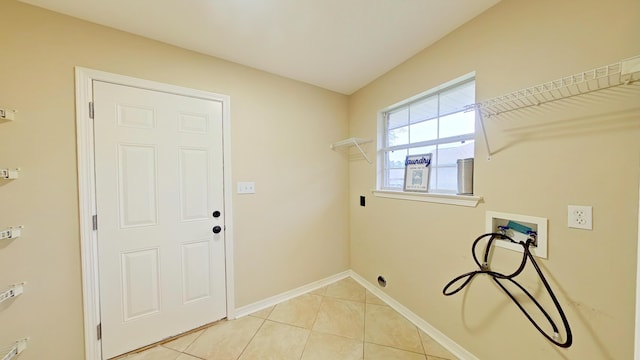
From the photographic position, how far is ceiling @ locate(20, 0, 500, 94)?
1282 mm

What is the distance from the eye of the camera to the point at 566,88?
1.02 metres

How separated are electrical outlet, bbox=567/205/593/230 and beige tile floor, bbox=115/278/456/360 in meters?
1.20

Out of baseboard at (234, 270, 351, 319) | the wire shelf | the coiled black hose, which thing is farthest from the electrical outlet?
baseboard at (234, 270, 351, 319)

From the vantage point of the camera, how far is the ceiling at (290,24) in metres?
1.28

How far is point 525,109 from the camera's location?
1158 mm

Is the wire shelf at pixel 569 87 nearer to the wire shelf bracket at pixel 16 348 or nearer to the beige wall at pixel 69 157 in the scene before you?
the beige wall at pixel 69 157

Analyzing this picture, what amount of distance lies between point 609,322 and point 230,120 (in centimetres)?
262

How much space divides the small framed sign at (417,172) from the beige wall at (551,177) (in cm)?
19

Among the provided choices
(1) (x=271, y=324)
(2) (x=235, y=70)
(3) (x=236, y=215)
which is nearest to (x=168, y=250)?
(3) (x=236, y=215)

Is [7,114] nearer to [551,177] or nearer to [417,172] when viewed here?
[417,172]

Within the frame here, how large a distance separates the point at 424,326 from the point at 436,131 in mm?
1659

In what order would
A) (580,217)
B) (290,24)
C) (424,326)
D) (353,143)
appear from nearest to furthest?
1. (580,217)
2. (290,24)
3. (424,326)
4. (353,143)

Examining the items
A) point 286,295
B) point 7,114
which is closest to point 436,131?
point 286,295

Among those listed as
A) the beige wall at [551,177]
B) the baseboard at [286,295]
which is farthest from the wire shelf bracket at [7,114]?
the beige wall at [551,177]
